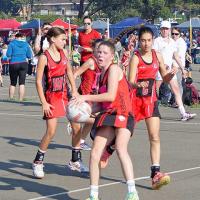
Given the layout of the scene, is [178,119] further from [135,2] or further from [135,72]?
[135,2]

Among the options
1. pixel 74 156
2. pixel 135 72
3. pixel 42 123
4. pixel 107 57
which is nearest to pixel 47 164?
pixel 74 156

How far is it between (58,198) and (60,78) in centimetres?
186

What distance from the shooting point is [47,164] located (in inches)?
411

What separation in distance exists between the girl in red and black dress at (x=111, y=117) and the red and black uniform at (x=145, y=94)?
1.05m

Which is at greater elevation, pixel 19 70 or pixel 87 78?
pixel 87 78

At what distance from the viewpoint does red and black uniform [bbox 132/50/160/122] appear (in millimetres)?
8930

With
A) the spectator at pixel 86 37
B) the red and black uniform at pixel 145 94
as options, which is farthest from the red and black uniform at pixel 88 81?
the spectator at pixel 86 37

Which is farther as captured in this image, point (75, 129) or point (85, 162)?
point (85, 162)

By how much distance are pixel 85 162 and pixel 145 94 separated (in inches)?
75.6

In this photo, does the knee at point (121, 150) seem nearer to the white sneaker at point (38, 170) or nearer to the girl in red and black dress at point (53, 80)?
the girl in red and black dress at point (53, 80)

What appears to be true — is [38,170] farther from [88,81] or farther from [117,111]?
[88,81]

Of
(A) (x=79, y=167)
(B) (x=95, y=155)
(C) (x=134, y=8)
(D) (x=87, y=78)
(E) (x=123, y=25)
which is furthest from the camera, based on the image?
(C) (x=134, y=8)

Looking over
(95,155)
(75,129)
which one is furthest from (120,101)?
(75,129)

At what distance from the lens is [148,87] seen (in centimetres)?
907
